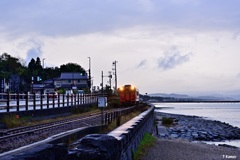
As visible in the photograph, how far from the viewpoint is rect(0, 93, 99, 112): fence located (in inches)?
1058

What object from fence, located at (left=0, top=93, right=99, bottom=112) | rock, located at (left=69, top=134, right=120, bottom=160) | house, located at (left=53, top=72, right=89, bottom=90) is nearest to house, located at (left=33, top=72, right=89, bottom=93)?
house, located at (left=53, top=72, right=89, bottom=90)

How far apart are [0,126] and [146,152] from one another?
34.5 ft

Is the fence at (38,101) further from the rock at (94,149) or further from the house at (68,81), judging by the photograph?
the house at (68,81)

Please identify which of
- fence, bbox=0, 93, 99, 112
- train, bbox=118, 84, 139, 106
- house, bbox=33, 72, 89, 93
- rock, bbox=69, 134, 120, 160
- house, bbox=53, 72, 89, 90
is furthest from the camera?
house, bbox=53, 72, 89, 90

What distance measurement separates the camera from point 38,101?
118 ft

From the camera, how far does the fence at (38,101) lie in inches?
1058

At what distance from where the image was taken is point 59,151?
5.17m

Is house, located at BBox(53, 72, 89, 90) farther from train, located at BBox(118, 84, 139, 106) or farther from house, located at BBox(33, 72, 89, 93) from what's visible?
train, located at BBox(118, 84, 139, 106)

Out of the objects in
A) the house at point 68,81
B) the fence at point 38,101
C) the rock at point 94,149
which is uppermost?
the house at point 68,81

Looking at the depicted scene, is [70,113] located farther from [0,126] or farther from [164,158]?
[164,158]

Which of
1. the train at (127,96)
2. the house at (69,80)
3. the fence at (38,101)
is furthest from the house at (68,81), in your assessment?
the fence at (38,101)

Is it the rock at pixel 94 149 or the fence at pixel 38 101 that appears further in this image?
the fence at pixel 38 101

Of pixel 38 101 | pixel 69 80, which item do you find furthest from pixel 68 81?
pixel 38 101

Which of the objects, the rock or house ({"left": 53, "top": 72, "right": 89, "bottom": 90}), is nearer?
the rock
